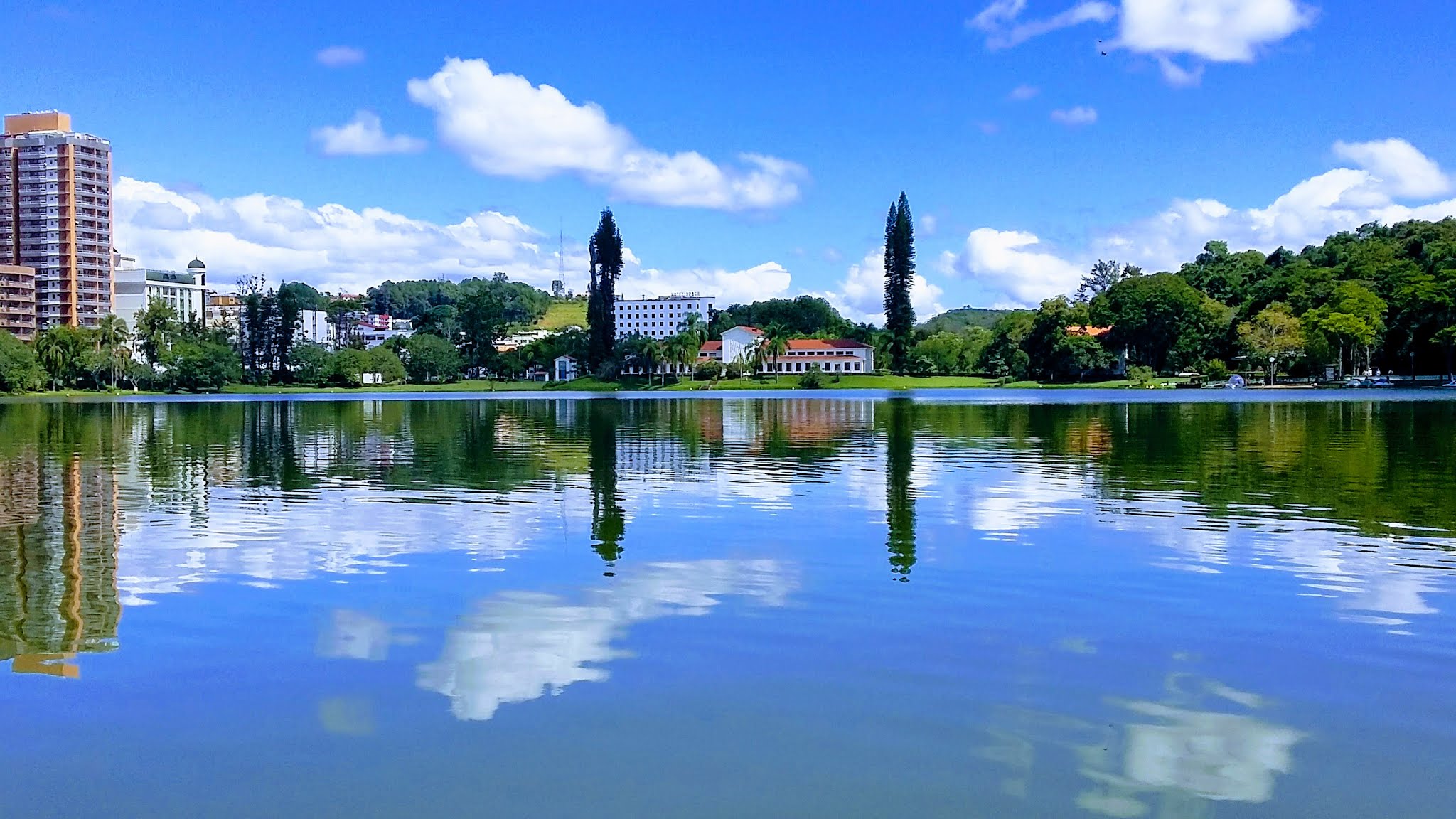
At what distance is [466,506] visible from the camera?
21.4m

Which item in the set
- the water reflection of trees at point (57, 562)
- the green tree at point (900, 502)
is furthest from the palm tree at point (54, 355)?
the green tree at point (900, 502)

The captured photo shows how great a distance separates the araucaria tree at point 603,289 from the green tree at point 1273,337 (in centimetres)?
7712

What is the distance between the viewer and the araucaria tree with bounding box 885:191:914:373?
5901 inches

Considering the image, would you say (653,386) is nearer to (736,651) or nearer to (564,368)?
(564,368)

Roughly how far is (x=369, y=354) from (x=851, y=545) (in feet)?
502

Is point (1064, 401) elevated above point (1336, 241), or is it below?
below

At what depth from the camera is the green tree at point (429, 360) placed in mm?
164875

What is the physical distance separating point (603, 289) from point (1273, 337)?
3247 inches

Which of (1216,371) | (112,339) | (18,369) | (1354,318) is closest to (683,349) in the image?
(1216,371)

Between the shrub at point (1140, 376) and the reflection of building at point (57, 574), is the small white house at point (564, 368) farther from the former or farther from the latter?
the reflection of building at point (57, 574)

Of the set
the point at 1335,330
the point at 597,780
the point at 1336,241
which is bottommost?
the point at 597,780

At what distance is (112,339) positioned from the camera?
449 ft

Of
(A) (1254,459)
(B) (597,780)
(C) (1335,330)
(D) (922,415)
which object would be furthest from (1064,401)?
(B) (597,780)

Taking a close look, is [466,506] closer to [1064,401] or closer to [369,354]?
[1064,401]
